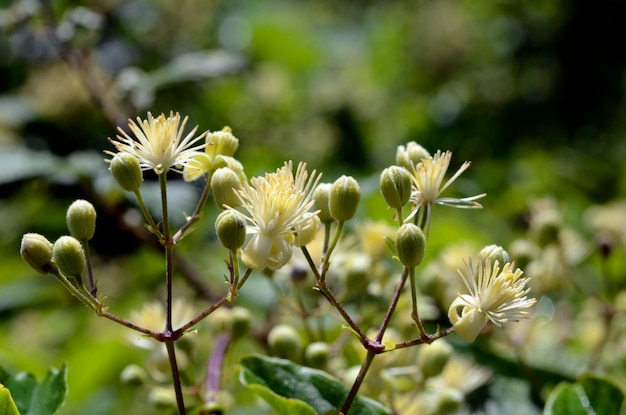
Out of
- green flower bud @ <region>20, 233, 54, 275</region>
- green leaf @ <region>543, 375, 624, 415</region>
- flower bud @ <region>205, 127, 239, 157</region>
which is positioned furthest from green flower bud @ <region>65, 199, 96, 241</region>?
green leaf @ <region>543, 375, 624, 415</region>

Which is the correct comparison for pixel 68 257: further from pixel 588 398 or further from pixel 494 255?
pixel 588 398

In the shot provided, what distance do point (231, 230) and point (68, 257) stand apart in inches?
6.0

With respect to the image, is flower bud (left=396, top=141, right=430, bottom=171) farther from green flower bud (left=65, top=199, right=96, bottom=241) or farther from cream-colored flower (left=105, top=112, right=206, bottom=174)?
green flower bud (left=65, top=199, right=96, bottom=241)

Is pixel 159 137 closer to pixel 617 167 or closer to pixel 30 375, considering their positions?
pixel 30 375

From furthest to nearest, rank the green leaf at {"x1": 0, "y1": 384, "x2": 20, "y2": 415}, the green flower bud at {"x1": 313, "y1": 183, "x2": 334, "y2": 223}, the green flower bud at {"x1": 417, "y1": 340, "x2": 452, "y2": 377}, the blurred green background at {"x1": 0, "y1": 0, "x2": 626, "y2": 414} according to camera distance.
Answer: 1. the blurred green background at {"x1": 0, "y1": 0, "x2": 626, "y2": 414}
2. the green flower bud at {"x1": 417, "y1": 340, "x2": 452, "y2": 377}
3. the green flower bud at {"x1": 313, "y1": 183, "x2": 334, "y2": 223}
4. the green leaf at {"x1": 0, "y1": 384, "x2": 20, "y2": 415}

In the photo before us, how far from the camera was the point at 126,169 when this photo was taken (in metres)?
0.69

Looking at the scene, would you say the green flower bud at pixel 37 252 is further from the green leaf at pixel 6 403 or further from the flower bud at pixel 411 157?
the flower bud at pixel 411 157

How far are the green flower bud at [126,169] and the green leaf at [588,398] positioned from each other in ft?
1.66

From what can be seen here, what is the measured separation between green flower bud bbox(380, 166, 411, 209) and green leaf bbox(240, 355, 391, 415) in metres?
0.19

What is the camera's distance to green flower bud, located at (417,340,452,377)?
0.86m

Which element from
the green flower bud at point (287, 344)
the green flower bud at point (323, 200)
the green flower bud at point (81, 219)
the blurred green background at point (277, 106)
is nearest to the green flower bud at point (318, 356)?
the green flower bud at point (287, 344)

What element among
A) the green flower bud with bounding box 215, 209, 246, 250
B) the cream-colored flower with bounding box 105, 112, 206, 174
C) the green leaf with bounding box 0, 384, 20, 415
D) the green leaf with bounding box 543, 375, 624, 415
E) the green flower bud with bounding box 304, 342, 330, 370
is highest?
the cream-colored flower with bounding box 105, 112, 206, 174

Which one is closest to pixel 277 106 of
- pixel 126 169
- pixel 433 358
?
pixel 433 358

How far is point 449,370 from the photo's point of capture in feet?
3.19
